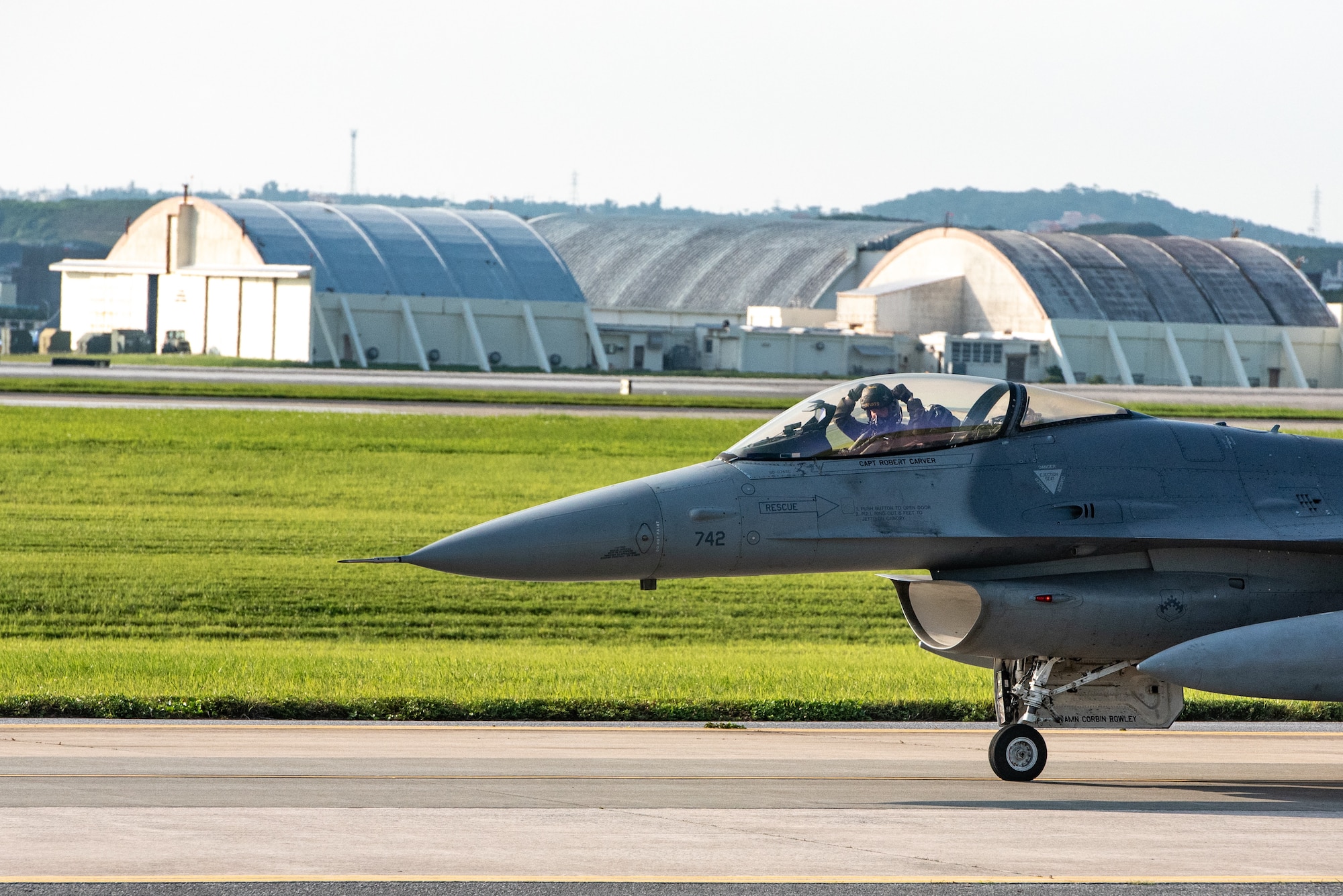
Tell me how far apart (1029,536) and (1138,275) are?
7849 centimetres

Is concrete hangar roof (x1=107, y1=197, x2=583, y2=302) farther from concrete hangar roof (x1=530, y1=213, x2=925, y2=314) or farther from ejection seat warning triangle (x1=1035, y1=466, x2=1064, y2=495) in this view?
ejection seat warning triangle (x1=1035, y1=466, x2=1064, y2=495)

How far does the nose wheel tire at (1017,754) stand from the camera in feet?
37.8

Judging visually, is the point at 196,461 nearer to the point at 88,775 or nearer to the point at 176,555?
the point at 176,555

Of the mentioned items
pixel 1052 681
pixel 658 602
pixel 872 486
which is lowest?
pixel 658 602

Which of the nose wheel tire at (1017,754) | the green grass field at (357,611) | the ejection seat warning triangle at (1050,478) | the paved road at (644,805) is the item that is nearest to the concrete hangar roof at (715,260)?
the green grass field at (357,611)

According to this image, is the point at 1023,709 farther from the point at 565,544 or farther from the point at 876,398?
the point at 565,544

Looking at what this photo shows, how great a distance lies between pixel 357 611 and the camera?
2094cm

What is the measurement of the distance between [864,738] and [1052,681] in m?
2.24

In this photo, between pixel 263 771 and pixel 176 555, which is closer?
pixel 263 771

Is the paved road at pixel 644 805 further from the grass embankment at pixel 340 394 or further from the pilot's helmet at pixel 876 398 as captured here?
the grass embankment at pixel 340 394

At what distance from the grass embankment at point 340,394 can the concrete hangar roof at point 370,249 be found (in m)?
22.3

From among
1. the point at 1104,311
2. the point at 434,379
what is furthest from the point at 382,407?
the point at 1104,311

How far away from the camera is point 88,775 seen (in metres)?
10.7

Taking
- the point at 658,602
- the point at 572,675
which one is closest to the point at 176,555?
the point at 658,602
